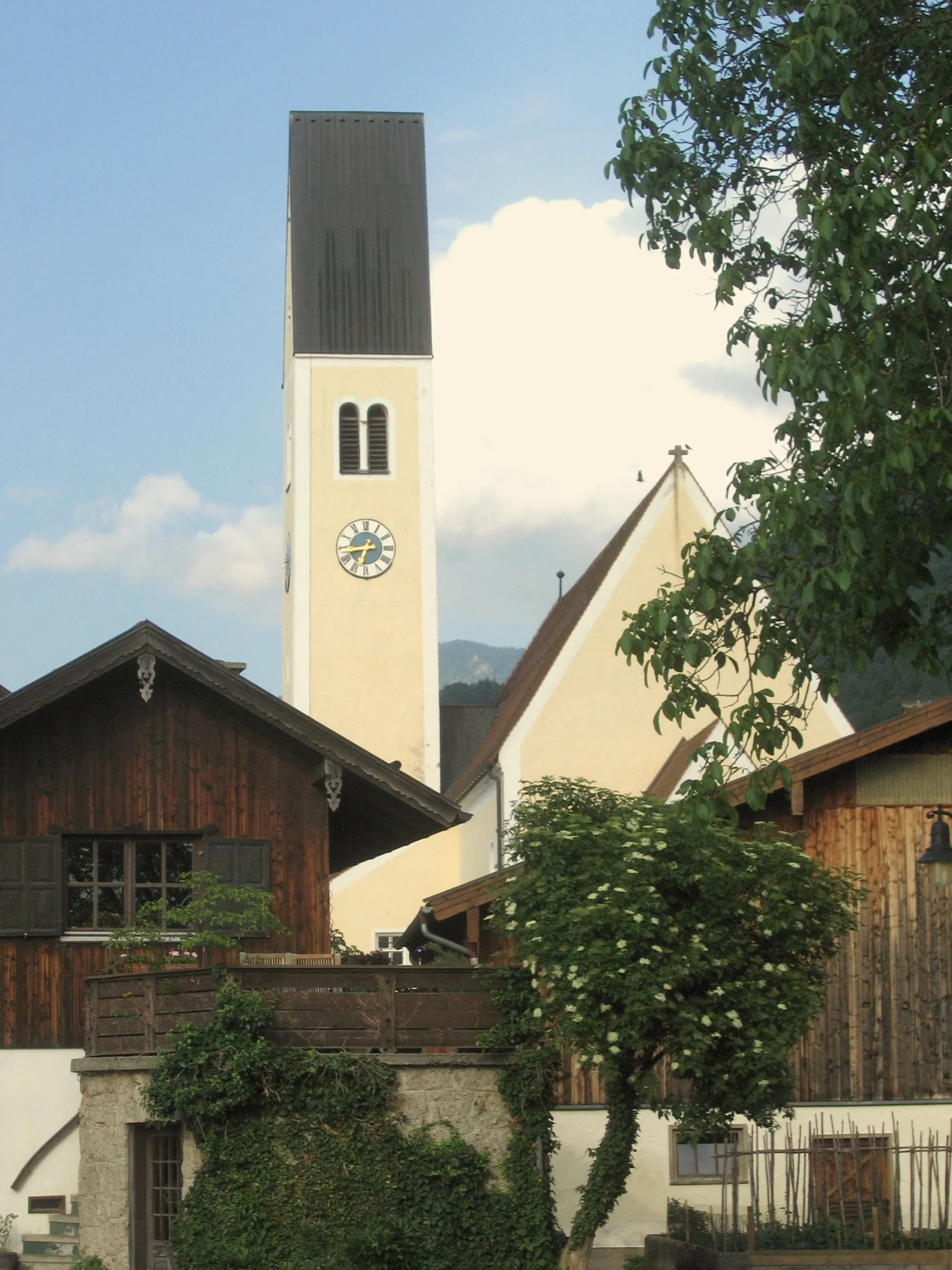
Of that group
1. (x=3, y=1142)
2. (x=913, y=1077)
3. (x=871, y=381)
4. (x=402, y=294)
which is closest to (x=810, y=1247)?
(x=913, y=1077)

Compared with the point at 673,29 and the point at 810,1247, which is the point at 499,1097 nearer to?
the point at 810,1247

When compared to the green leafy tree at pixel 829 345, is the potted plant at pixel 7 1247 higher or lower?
lower

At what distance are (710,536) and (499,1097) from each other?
→ 634cm

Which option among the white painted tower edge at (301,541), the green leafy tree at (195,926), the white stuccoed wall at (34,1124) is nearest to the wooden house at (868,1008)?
the green leafy tree at (195,926)

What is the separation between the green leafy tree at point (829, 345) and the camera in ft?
34.2

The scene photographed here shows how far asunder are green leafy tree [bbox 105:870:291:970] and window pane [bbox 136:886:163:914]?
0.15 metres

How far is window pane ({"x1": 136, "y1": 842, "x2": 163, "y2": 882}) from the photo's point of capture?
18828 mm

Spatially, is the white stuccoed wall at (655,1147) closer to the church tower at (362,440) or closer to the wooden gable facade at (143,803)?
the wooden gable facade at (143,803)

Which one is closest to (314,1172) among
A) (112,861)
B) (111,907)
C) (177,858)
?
(111,907)

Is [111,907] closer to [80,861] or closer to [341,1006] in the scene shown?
[80,861]

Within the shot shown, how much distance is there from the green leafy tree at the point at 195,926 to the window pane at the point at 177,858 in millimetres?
226

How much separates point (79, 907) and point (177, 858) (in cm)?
108

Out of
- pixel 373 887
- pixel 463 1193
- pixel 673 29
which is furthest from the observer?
pixel 373 887

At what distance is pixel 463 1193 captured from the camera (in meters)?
15.0
